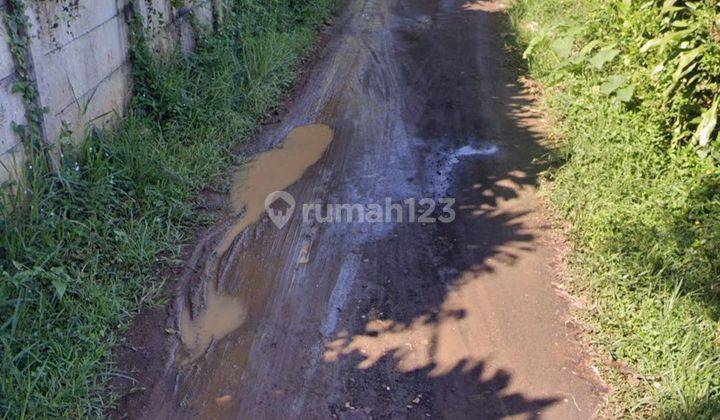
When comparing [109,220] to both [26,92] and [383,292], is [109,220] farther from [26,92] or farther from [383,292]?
[383,292]

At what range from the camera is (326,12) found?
31.7 ft

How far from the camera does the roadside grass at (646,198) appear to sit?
3605 mm

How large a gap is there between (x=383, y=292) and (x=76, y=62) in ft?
9.18

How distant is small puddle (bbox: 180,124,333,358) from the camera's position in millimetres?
3941

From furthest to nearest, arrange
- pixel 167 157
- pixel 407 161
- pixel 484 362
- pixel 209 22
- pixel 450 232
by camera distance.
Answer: pixel 209 22
pixel 407 161
pixel 167 157
pixel 450 232
pixel 484 362

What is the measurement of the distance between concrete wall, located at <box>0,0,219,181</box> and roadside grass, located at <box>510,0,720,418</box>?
12.2ft

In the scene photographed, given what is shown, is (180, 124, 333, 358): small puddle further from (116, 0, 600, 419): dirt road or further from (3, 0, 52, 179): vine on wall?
(3, 0, 52, 179): vine on wall

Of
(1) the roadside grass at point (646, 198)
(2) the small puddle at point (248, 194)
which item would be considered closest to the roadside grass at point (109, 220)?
(2) the small puddle at point (248, 194)

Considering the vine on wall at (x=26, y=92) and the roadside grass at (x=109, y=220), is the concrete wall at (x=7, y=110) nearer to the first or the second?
the vine on wall at (x=26, y=92)

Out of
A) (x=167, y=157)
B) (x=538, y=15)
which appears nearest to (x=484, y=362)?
(x=167, y=157)

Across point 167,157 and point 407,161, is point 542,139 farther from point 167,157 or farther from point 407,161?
point 167,157

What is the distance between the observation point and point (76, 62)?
4.73m

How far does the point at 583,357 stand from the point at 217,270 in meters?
2.43

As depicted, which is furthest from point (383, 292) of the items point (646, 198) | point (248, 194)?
point (646, 198)
